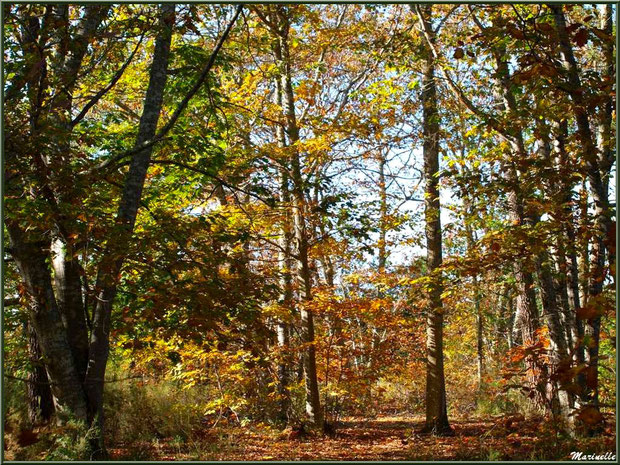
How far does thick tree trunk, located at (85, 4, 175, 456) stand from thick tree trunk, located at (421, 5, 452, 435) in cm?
596

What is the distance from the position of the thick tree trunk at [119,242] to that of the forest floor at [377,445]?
1223 millimetres

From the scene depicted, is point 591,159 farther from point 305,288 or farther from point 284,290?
point 305,288

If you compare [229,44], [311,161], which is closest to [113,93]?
[229,44]

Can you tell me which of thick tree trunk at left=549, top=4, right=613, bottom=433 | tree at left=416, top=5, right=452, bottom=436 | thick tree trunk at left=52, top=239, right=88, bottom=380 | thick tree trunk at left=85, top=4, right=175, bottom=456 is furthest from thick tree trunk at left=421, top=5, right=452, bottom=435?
thick tree trunk at left=52, top=239, right=88, bottom=380

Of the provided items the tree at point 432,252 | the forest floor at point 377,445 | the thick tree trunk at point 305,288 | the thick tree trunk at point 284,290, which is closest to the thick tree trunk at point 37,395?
the forest floor at point 377,445

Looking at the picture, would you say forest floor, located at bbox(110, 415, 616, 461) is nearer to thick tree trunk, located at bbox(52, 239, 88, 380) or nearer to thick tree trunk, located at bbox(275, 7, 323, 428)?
thick tree trunk, located at bbox(275, 7, 323, 428)

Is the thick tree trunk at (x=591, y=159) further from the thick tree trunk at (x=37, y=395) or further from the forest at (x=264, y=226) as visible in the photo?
the thick tree trunk at (x=37, y=395)

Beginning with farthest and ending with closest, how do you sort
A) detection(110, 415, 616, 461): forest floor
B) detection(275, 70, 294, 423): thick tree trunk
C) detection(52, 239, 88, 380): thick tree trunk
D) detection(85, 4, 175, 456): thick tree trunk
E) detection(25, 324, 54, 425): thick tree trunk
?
1. detection(275, 70, 294, 423): thick tree trunk
2. detection(25, 324, 54, 425): thick tree trunk
3. detection(110, 415, 616, 461): forest floor
4. detection(52, 239, 88, 380): thick tree trunk
5. detection(85, 4, 175, 456): thick tree trunk

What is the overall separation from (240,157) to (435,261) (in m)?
4.80

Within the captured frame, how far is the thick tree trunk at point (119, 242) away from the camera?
544cm

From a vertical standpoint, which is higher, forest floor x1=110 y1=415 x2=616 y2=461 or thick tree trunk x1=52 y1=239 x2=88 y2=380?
thick tree trunk x1=52 y1=239 x2=88 y2=380

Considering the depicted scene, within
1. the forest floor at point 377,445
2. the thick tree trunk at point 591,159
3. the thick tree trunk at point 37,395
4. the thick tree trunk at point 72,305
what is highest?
the thick tree trunk at point 591,159

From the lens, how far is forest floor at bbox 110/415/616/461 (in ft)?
21.8

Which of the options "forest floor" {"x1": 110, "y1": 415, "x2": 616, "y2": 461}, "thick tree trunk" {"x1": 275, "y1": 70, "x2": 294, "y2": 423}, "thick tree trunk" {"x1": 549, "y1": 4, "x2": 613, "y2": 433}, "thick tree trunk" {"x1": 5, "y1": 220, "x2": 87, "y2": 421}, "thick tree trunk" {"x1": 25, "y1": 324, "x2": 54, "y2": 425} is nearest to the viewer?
"thick tree trunk" {"x1": 549, "y1": 4, "x2": 613, "y2": 433}
